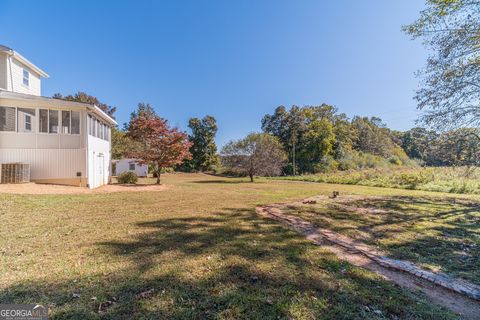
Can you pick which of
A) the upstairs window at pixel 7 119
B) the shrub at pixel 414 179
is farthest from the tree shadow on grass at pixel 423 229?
the upstairs window at pixel 7 119

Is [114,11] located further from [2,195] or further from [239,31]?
[2,195]

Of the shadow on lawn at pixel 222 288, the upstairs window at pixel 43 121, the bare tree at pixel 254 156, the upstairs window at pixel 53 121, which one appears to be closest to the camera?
the shadow on lawn at pixel 222 288

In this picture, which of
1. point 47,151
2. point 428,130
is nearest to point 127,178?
point 47,151

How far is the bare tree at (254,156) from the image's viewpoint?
2244 cm

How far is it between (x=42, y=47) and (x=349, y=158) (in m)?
38.6

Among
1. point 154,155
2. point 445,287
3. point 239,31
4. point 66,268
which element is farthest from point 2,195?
point 239,31

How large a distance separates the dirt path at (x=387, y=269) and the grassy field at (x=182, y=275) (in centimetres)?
28

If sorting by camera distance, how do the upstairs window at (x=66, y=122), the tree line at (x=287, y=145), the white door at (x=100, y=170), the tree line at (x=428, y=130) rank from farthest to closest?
the white door at (x=100, y=170), the upstairs window at (x=66, y=122), the tree line at (x=287, y=145), the tree line at (x=428, y=130)

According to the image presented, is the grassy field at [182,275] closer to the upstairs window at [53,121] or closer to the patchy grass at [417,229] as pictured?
the patchy grass at [417,229]

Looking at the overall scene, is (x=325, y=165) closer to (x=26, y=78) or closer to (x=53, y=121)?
(x=53, y=121)

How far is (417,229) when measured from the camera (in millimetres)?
6348

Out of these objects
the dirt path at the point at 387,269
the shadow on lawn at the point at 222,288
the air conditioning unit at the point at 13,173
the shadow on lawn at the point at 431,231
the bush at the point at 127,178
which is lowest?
the shadow on lawn at the point at 431,231

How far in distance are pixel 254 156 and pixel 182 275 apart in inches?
774

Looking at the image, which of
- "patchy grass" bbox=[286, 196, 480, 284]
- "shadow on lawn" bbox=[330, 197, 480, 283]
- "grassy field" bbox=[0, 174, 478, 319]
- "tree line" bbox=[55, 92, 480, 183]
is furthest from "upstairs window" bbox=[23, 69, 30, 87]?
"shadow on lawn" bbox=[330, 197, 480, 283]
